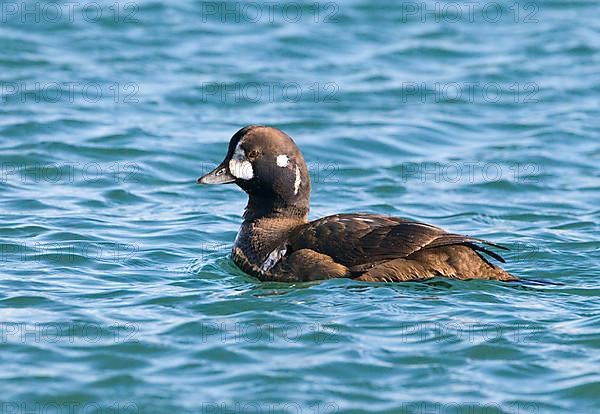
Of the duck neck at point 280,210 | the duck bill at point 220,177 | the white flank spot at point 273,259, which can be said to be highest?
the duck bill at point 220,177

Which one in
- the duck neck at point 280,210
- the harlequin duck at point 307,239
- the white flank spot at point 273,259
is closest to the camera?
the harlequin duck at point 307,239

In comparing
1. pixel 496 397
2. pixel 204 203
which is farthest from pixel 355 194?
pixel 496 397

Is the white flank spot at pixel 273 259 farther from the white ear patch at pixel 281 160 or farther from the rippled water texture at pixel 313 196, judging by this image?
the white ear patch at pixel 281 160

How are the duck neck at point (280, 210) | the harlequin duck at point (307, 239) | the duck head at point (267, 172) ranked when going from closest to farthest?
the harlequin duck at point (307, 239) → the duck head at point (267, 172) → the duck neck at point (280, 210)

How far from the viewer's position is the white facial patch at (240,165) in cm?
956

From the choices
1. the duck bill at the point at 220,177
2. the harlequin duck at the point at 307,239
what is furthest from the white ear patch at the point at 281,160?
the duck bill at the point at 220,177

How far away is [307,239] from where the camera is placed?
9.04m

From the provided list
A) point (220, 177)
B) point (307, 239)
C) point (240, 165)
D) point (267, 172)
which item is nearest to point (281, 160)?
point (267, 172)

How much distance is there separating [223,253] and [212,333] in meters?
2.30

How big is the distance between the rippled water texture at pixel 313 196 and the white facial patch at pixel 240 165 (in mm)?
697

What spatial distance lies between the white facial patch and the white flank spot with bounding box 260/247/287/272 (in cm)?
69

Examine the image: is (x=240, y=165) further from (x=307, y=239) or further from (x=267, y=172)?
(x=307, y=239)

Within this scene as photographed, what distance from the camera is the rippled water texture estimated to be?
7289 millimetres

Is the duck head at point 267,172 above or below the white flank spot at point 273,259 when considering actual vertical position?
above
